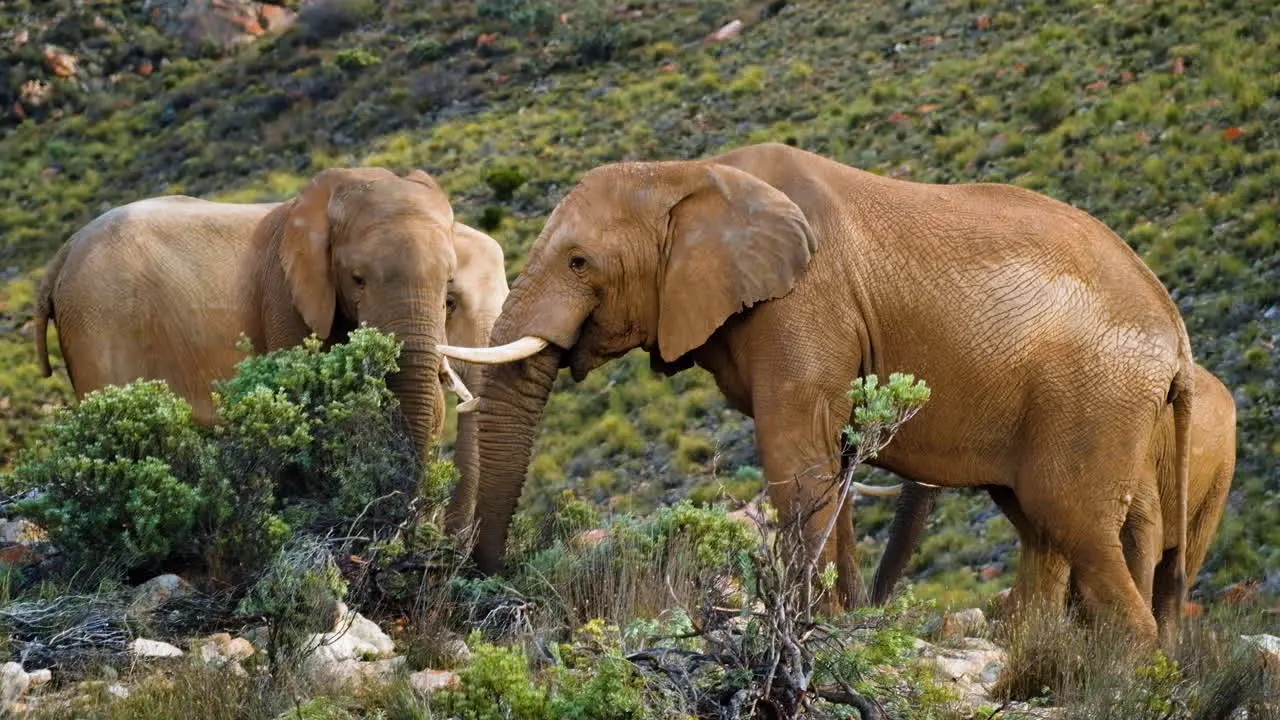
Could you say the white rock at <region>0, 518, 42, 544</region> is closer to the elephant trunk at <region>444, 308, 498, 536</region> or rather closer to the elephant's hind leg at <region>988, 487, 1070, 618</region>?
the elephant trunk at <region>444, 308, 498, 536</region>

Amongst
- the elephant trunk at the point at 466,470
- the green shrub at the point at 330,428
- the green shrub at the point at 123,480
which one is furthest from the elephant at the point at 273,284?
the green shrub at the point at 123,480

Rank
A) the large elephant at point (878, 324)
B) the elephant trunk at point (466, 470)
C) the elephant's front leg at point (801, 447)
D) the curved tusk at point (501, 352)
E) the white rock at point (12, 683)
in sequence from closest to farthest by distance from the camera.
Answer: the white rock at point (12, 683), the curved tusk at point (501, 352), the elephant's front leg at point (801, 447), the large elephant at point (878, 324), the elephant trunk at point (466, 470)

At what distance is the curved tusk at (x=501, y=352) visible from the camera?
30.9 ft

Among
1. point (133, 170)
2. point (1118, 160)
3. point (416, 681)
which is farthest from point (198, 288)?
point (133, 170)

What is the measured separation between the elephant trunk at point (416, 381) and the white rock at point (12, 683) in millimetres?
3405

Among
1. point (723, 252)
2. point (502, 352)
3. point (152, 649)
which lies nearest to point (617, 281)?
point (723, 252)

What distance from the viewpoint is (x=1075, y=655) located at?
8.59 metres

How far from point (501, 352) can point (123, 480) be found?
216 cm

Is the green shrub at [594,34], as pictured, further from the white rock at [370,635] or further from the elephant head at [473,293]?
the white rock at [370,635]

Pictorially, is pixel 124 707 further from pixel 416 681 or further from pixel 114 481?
pixel 114 481

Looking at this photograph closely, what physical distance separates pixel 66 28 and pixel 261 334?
1855 inches

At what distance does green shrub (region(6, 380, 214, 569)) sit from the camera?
31.5ft

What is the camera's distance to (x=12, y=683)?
794 centimetres

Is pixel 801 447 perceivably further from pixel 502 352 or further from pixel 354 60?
pixel 354 60
